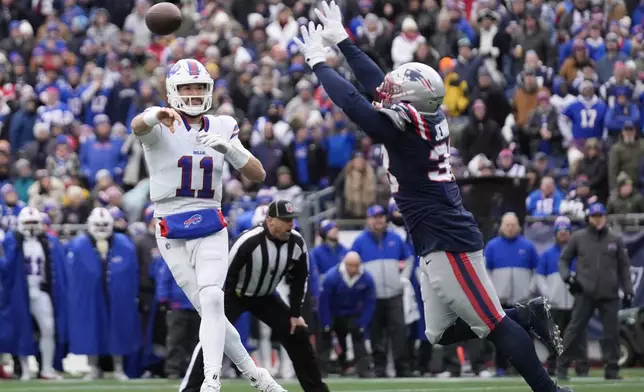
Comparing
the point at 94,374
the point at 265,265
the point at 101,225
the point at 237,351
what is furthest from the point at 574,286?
the point at 237,351

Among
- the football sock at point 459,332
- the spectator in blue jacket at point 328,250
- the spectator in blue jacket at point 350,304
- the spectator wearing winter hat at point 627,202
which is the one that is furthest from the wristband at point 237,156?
the spectator wearing winter hat at point 627,202

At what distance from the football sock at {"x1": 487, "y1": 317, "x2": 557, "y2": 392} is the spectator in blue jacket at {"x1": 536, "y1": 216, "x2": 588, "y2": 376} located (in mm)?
6246

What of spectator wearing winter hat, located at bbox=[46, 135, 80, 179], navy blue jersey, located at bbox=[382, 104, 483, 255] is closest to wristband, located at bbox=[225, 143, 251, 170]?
navy blue jersey, located at bbox=[382, 104, 483, 255]

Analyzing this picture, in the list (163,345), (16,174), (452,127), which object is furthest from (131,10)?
(163,345)

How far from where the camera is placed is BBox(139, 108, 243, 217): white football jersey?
8.77 metres

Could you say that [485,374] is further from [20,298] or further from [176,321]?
[20,298]

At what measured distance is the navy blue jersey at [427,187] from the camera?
8078 mm

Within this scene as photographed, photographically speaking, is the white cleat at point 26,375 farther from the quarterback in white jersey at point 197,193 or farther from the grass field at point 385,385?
the quarterback in white jersey at point 197,193

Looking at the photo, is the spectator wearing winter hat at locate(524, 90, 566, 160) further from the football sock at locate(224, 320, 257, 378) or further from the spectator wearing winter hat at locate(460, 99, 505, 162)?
the football sock at locate(224, 320, 257, 378)

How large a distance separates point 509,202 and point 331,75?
6622 mm

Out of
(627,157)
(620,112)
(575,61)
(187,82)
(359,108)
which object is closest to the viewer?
(359,108)

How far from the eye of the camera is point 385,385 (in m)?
12.4

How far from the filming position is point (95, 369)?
14836 mm

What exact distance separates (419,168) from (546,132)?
9783mm
